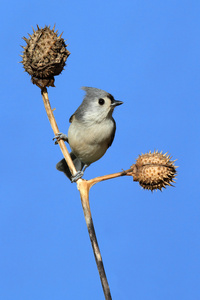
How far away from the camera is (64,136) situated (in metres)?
4.23

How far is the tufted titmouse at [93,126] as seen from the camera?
13.3ft

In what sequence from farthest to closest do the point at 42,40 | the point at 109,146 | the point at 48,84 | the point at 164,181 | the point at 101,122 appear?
the point at 109,146
the point at 101,122
the point at 48,84
the point at 42,40
the point at 164,181

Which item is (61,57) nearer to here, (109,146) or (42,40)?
(42,40)

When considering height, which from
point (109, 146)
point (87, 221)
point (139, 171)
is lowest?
point (87, 221)

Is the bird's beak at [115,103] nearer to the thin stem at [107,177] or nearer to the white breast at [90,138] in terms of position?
the white breast at [90,138]

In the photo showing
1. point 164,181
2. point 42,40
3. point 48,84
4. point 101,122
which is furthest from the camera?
point 101,122

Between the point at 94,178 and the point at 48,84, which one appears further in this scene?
the point at 48,84

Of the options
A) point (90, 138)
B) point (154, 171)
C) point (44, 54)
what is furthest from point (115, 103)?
point (154, 171)

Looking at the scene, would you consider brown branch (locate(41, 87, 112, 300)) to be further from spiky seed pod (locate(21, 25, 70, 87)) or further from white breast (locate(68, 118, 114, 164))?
white breast (locate(68, 118, 114, 164))

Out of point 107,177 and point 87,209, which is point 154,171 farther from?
point 87,209

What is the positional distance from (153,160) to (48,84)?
1.27 m

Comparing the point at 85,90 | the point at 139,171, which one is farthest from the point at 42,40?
the point at 139,171

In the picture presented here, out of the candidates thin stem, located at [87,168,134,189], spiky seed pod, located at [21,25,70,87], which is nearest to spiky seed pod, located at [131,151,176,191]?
thin stem, located at [87,168,134,189]

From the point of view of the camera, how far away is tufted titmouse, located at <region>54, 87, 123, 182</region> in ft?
13.3
